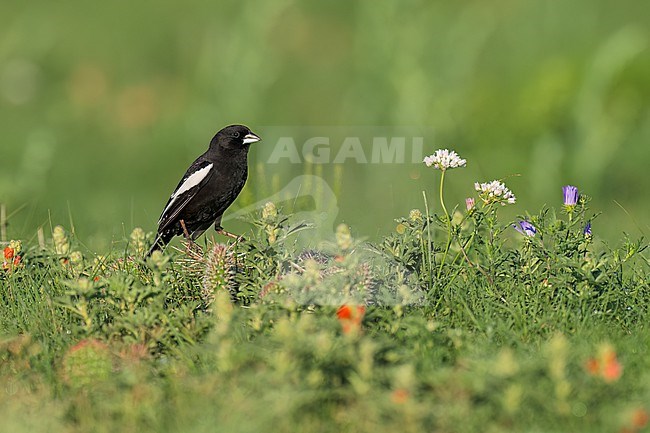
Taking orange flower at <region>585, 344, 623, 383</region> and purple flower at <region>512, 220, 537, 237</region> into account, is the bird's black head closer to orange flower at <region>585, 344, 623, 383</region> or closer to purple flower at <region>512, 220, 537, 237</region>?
purple flower at <region>512, 220, 537, 237</region>

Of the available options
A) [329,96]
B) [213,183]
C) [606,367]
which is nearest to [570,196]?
[606,367]

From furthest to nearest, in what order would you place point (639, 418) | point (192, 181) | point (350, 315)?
1. point (192, 181)
2. point (350, 315)
3. point (639, 418)

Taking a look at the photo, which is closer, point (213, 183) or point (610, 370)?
point (610, 370)

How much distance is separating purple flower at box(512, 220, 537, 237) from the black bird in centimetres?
162

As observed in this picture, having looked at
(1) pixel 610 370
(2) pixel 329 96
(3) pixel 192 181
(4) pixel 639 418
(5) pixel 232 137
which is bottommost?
(4) pixel 639 418

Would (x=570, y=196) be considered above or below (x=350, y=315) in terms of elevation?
above

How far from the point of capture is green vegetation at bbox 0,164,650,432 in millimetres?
3221

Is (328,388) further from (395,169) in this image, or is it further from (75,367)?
(395,169)

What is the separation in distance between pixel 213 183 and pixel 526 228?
1818 millimetres

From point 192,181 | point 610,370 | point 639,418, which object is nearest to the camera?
point 639,418

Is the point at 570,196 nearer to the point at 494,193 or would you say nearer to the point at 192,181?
the point at 494,193

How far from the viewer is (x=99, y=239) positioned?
19.0 ft

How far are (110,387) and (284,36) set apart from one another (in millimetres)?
8609

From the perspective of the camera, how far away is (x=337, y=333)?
12.2ft
